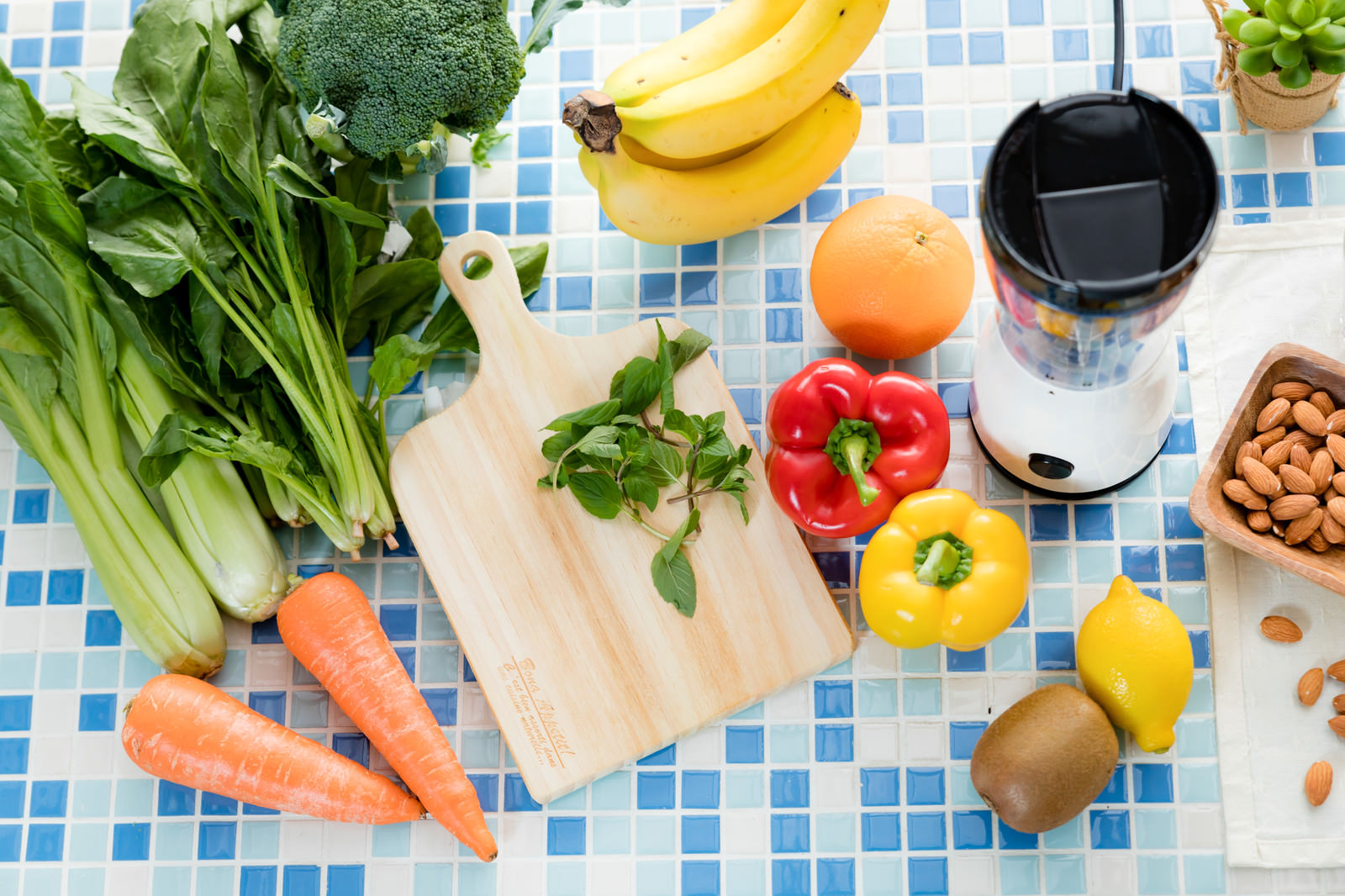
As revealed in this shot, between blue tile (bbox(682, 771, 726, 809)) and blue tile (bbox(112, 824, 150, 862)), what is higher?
blue tile (bbox(682, 771, 726, 809))

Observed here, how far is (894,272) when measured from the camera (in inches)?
37.0

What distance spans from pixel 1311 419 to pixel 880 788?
1.82 ft

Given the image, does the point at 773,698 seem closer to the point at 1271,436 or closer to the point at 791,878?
the point at 791,878

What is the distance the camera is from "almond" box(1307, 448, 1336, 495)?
95cm

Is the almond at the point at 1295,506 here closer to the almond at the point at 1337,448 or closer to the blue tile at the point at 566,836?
the almond at the point at 1337,448

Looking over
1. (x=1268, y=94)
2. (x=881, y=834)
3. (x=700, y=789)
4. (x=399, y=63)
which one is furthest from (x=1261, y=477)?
(x=399, y=63)

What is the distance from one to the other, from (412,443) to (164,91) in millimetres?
430

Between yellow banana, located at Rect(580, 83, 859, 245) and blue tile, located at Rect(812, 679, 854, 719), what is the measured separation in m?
0.50

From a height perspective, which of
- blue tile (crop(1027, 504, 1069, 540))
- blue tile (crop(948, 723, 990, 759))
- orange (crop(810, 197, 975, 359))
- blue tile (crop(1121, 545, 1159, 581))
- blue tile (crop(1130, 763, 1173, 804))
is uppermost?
orange (crop(810, 197, 975, 359))

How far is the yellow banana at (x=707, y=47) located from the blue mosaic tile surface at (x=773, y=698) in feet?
0.62

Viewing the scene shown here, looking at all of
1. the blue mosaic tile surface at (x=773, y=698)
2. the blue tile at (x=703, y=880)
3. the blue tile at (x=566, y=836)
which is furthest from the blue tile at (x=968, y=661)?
the blue tile at (x=566, y=836)

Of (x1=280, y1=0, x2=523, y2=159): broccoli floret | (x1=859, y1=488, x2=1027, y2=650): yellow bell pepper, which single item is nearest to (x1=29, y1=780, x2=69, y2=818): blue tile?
(x1=280, y1=0, x2=523, y2=159): broccoli floret

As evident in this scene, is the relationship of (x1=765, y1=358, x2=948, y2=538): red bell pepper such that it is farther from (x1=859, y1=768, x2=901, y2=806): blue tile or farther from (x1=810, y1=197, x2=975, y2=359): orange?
(x1=859, y1=768, x2=901, y2=806): blue tile

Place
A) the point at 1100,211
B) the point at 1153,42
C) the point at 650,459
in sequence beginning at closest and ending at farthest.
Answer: the point at 1100,211 < the point at 650,459 < the point at 1153,42
